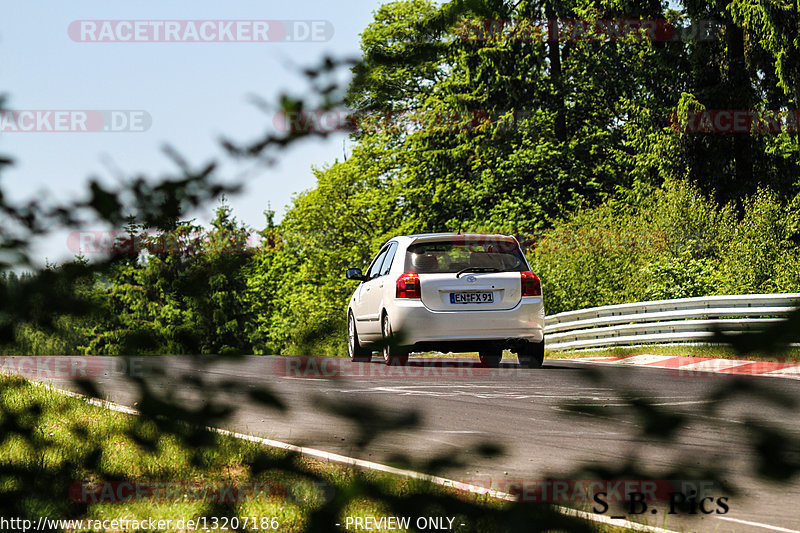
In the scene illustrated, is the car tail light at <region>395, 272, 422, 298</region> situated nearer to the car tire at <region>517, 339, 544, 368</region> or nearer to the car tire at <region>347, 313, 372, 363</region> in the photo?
the car tire at <region>517, 339, 544, 368</region>

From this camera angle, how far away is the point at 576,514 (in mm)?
1719

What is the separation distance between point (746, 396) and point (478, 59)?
35953 mm

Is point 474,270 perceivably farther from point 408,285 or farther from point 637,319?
point 637,319

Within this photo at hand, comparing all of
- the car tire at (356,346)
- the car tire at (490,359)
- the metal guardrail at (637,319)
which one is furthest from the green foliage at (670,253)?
the car tire at (356,346)

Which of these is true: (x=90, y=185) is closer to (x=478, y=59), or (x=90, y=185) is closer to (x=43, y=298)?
(x=43, y=298)

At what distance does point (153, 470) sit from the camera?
2396 millimetres

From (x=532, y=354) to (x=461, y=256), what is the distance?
6.93 feet

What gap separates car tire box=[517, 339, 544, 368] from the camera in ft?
45.3

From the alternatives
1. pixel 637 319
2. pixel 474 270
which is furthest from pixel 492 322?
pixel 637 319

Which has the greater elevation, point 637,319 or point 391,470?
point 391,470

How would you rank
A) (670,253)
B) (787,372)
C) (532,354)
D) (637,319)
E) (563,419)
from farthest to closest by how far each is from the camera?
(670,253) → (637,319) → (532,354) → (563,419) → (787,372)

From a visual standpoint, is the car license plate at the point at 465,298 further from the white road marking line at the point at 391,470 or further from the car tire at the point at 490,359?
the white road marking line at the point at 391,470

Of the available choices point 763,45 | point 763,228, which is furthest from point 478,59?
point 763,228

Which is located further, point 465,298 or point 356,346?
point 465,298
